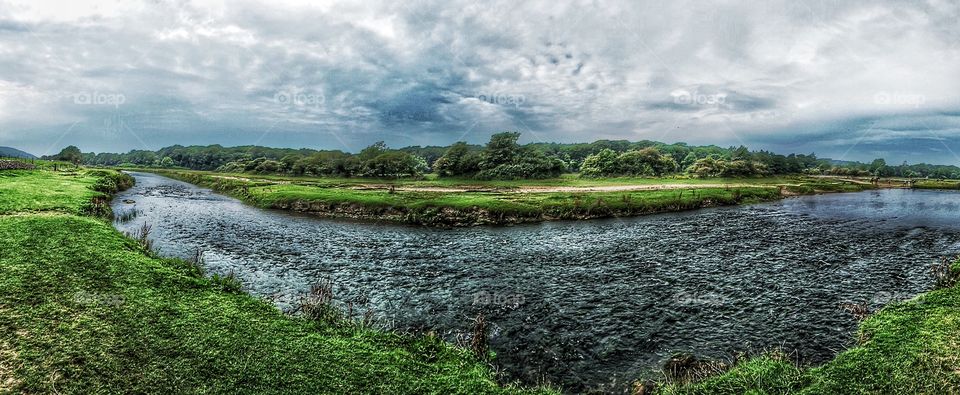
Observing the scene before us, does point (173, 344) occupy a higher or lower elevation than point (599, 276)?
higher

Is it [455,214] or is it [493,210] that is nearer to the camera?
[455,214]

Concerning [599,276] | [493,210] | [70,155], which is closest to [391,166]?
[493,210]

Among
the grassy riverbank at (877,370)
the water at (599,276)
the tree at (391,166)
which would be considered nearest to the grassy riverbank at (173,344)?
the water at (599,276)

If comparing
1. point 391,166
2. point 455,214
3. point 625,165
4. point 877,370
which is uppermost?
point 625,165

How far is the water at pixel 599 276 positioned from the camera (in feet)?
54.6

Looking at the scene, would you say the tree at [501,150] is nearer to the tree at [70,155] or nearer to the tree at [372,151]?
the tree at [372,151]

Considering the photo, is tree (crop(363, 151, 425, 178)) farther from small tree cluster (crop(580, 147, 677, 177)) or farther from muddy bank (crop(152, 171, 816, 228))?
small tree cluster (crop(580, 147, 677, 177))

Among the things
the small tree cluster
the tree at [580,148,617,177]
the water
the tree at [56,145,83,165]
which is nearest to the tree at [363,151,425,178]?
the tree at [580,148,617,177]

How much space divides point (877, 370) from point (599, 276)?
1442cm

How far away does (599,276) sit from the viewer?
85.4ft

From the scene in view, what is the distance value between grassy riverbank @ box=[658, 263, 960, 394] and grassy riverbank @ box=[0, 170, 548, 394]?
757 centimetres

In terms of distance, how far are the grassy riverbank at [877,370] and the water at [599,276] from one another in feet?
5.33

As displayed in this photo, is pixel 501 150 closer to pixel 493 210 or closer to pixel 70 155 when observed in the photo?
pixel 493 210

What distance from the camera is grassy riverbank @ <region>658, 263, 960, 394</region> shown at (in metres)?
11.4
